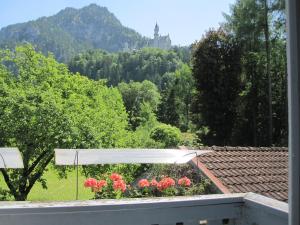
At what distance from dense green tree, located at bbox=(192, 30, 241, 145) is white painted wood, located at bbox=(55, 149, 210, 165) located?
14608mm

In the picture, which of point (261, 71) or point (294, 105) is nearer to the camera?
point (294, 105)

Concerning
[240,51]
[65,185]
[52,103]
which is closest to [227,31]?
[240,51]

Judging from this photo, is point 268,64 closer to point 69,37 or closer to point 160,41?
point 160,41

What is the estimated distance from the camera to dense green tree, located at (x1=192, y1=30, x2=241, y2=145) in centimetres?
2044

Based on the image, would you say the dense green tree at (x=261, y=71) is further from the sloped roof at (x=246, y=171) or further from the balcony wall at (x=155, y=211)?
the balcony wall at (x=155, y=211)

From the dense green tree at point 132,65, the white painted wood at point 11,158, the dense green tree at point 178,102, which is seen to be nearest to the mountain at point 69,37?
the dense green tree at point 132,65

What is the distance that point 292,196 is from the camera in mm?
760

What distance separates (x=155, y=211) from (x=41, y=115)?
9.83 m

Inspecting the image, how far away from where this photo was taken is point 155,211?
43.4 inches

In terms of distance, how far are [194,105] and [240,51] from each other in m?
3.39

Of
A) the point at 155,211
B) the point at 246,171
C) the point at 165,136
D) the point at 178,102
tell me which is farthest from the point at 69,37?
the point at 155,211

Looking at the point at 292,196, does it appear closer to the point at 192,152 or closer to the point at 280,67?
the point at 192,152

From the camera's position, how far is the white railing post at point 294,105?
2.45 feet

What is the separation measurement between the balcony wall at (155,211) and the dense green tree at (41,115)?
9.63 meters
